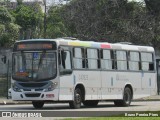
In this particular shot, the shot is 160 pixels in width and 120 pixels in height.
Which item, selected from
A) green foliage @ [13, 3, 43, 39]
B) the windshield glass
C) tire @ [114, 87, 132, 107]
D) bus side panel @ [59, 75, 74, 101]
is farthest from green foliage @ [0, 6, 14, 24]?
bus side panel @ [59, 75, 74, 101]

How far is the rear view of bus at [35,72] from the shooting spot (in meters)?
23.5

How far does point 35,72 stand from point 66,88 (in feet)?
4.90

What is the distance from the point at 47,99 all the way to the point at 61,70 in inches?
54.2

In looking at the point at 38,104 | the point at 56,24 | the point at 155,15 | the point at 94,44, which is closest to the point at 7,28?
the point at 56,24

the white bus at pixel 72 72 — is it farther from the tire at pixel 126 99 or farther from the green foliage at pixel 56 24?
the green foliage at pixel 56 24

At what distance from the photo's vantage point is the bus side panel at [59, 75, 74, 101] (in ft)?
77.7

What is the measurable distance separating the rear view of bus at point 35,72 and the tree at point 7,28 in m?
30.6

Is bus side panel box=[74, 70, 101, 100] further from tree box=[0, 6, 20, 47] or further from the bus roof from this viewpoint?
tree box=[0, 6, 20, 47]

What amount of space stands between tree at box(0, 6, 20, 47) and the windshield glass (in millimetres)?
30727

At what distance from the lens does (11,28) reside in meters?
57.9

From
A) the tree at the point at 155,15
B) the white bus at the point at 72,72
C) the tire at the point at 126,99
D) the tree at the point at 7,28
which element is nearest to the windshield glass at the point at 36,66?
the white bus at the point at 72,72

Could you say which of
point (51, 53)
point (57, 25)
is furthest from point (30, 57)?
point (57, 25)

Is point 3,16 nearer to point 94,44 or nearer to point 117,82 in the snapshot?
point 117,82

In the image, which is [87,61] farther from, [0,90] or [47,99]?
[0,90]
